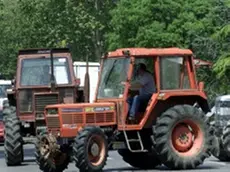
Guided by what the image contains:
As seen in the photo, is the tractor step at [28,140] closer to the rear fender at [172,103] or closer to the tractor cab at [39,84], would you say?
the tractor cab at [39,84]

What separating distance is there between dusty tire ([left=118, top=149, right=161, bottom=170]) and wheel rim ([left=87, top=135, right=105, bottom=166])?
1874 millimetres

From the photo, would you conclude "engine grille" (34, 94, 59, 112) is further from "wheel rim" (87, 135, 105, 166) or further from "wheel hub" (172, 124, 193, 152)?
"wheel rim" (87, 135, 105, 166)

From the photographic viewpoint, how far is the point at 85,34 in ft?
214

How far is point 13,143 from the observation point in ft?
75.9

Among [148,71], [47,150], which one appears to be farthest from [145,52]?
[47,150]

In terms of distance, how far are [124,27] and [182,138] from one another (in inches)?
1211

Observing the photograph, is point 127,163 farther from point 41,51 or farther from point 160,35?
point 160,35

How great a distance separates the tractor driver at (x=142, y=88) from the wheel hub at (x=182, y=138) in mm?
948

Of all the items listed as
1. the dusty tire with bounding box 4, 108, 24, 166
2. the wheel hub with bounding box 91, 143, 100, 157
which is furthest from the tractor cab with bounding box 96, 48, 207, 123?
the dusty tire with bounding box 4, 108, 24, 166

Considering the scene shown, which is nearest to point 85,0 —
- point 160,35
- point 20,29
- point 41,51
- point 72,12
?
point 72,12

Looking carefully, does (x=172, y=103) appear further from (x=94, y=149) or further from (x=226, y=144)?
(x=226, y=144)

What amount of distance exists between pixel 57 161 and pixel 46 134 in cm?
69

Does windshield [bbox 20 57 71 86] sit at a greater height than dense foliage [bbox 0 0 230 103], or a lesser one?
lesser

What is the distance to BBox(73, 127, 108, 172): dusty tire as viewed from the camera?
17.5 meters
